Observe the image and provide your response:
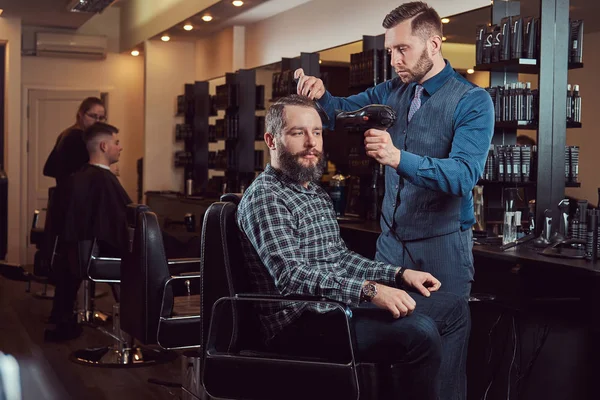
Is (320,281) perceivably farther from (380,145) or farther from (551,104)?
(551,104)

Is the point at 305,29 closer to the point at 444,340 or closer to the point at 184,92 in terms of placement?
the point at 184,92

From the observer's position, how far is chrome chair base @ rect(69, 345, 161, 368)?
455cm

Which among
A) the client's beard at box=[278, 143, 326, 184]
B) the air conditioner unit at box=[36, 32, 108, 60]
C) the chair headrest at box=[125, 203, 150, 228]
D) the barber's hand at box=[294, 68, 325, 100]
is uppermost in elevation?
the air conditioner unit at box=[36, 32, 108, 60]

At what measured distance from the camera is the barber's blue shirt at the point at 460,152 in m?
2.28

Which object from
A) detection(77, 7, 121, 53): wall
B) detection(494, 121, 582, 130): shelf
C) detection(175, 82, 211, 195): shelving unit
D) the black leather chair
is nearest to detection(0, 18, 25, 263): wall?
detection(77, 7, 121, 53): wall

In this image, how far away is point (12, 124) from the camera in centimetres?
885

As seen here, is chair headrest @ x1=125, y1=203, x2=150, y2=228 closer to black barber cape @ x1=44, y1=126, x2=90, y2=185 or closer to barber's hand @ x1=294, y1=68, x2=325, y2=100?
barber's hand @ x1=294, y1=68, x2=325, y2=100

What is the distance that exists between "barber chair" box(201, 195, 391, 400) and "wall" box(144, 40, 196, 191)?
6.90 metres

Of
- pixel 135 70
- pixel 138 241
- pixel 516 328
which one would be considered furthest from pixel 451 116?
pixel 135 70

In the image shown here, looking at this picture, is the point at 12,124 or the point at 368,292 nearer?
the point at 368,292

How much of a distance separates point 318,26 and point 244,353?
4751 millimetres

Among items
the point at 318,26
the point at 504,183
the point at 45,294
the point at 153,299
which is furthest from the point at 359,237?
the point at 45,294

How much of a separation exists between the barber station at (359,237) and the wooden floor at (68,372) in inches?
0.8

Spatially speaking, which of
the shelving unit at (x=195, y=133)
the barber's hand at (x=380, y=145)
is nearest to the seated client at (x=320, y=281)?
the barber's hand at (x=380, y=145)
